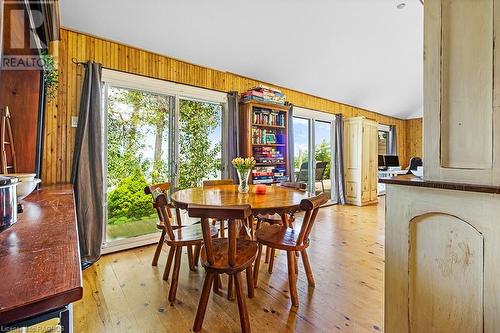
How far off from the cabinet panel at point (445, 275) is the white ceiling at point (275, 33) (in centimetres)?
275

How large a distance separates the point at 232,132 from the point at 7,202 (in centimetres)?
317

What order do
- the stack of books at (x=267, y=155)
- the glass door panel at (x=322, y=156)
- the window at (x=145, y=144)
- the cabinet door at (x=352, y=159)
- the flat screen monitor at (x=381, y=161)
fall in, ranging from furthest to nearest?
the flat screen monitor at (x=381, y=161)
the cabinet door at (x=352, y=159)
the glass door panel at (x=322, y=156)
the stack of books at (x=267, y=155)
the window at (x=145, y=144)

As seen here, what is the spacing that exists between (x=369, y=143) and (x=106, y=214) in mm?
5510

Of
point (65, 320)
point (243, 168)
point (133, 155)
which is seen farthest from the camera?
point (133, 155)

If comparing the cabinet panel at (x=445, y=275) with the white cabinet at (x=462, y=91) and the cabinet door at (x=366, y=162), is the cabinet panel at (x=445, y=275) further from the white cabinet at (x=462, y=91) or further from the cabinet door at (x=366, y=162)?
the cabinet door at (x=366, y=162)

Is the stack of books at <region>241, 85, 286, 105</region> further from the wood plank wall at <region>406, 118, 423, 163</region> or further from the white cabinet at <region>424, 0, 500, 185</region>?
the wood plank wall at <region>406, 118, 423, 163</region>

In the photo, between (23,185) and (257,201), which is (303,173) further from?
(23,185)

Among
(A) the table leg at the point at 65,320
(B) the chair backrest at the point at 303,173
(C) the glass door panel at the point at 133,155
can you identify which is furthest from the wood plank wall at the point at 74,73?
(B) the chair backrest at the point at 303,173

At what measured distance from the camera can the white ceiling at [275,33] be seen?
2682 mm

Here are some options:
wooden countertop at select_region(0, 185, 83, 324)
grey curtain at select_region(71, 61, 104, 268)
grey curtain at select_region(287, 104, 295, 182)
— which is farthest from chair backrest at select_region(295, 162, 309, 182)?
wooden countertop at select_region(0, 185, 83, 324)

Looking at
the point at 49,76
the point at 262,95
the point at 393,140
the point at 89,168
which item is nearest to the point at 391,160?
the point at 393,140

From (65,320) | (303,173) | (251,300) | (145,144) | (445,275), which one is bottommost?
(251,300)

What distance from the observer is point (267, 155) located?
437 centimetres

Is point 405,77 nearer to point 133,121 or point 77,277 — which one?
point 133,121
